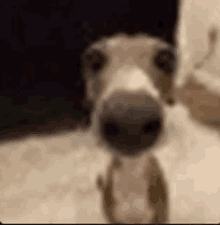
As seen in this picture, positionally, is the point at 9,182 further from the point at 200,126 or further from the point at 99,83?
the point at 200,126

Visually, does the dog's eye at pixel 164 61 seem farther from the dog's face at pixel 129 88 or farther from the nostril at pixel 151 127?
the nostril at pixel 151 127

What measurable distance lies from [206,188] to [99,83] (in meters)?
0.51

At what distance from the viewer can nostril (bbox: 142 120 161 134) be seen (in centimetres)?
36

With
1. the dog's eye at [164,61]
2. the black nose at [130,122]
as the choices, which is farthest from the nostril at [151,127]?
the dog's eye at [164,61]

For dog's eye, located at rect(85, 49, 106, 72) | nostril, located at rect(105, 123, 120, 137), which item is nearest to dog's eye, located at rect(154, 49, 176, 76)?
dog's eye, located at rect(85, 49, 106, 72)

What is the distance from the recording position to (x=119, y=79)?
0.45 m

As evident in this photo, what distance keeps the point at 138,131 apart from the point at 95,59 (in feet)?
0.92

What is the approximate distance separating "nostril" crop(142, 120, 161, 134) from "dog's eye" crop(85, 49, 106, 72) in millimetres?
244

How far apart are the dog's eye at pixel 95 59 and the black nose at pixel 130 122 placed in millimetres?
182

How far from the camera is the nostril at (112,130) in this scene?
1.16ft

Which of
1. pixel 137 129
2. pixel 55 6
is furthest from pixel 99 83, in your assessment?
pixel 55 6

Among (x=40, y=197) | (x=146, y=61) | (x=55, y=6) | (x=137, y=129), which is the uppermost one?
(x=55, y=6)

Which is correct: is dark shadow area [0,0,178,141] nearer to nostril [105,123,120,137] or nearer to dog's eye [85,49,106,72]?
dog's eye [85,49,106,72]

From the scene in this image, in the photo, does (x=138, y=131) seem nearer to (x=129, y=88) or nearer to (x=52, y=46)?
(x=129, y=88)
